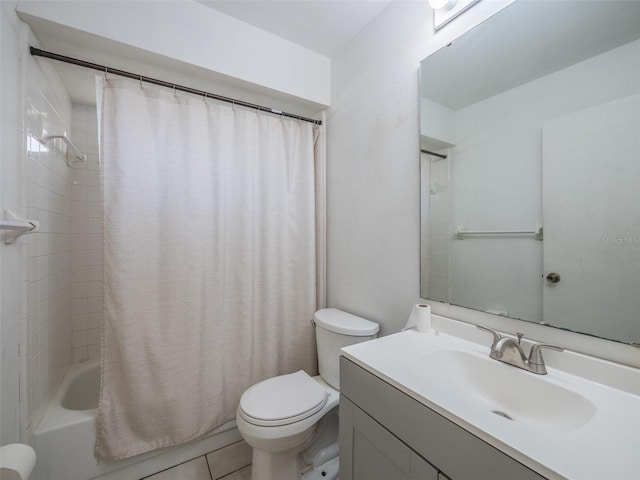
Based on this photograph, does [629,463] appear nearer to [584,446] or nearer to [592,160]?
[584,446]

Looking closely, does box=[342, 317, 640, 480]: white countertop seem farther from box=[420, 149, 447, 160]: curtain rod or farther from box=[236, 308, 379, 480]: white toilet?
box=[420, 149, 447, 160]: curtain rod

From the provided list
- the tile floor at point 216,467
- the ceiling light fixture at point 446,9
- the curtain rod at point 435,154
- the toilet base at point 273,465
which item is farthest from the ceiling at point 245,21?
the tile floor at point 216,467

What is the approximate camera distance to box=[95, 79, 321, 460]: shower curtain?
1329 millimetres

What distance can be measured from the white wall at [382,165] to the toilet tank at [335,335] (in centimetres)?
11

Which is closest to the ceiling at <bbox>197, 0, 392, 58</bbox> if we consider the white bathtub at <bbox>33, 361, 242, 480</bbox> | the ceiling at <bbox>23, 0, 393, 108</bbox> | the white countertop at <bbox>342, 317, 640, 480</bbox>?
the ceiling at <bbox>23, 0, 393, 108</bbox>

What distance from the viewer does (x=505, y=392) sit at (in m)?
0.86

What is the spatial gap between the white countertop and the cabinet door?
0.51ft

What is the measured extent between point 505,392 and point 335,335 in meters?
0.80

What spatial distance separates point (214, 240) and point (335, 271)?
0.80 meters

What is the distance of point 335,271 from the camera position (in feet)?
6.11

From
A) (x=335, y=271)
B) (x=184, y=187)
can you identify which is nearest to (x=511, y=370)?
(x=335, y=271)

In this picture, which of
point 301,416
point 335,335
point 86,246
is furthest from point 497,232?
point 86,246

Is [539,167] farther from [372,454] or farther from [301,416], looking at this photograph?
[301,416]

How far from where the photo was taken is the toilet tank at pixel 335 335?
4.62 ft
